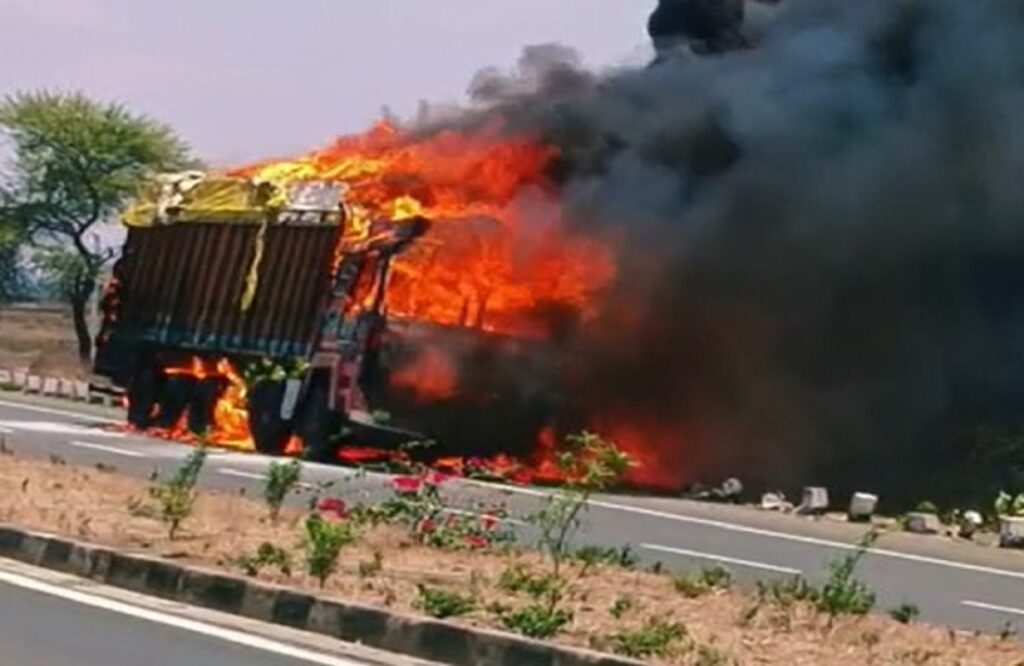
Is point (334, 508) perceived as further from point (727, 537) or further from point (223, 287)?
point (223, 287)

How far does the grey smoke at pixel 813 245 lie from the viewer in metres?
30.3

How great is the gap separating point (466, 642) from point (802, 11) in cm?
2235

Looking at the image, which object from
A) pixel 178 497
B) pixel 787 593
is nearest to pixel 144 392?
pixel 178 497

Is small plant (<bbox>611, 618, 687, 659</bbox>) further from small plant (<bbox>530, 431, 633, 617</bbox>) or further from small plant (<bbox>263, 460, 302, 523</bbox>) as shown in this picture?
small plant (<bbox>263, 460, 302, 523</bbox>)

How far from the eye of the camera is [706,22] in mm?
34688

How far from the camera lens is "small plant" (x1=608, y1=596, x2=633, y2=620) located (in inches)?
527

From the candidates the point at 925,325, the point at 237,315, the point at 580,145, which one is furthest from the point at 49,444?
the point at 925,325

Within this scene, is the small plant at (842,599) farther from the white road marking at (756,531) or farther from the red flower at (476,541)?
the white road marking at (756,531)

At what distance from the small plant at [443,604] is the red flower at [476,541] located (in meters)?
3.11

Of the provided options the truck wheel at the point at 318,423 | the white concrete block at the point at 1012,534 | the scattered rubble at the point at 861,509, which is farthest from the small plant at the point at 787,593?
the truck wheel at the point at 318,423

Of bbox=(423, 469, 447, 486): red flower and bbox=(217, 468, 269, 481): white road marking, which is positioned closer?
bbox=(423, 469, 447, 486): red flower

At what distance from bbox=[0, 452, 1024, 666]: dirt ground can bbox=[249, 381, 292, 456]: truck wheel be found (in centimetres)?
1143

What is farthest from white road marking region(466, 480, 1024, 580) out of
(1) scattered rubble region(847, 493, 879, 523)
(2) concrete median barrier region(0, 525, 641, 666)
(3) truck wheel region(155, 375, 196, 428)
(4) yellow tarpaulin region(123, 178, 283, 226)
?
(3) truck wheel region(155, 375, 196, 428)

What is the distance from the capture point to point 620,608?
13.5 metres
